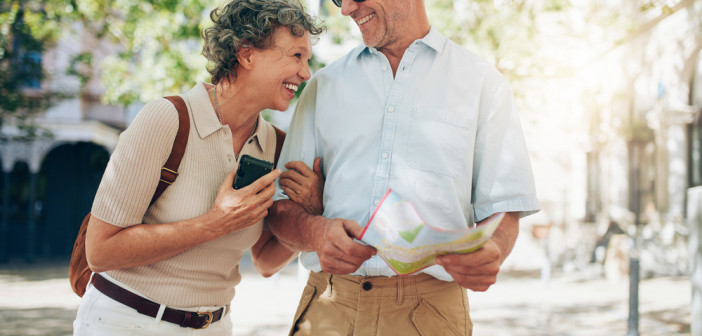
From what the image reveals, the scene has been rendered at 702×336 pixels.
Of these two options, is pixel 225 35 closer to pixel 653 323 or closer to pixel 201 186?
pixel 201 186

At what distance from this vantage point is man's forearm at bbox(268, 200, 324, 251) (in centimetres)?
204

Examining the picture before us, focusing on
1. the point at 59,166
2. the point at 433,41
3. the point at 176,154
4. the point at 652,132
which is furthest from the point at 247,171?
the point at 59,166

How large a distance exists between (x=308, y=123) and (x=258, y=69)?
293mm

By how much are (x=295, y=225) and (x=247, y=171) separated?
0.87 feet

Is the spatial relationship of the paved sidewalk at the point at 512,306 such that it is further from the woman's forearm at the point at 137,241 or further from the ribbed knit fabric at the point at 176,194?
the woman's forearm at the point at 137,241

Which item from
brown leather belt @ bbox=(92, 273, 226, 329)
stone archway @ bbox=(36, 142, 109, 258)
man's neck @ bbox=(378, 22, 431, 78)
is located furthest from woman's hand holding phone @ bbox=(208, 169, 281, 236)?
stone archway @ bbox=(36, 142, 109, 258)

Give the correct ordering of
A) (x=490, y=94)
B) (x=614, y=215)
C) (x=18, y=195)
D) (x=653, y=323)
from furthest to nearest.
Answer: (x=18, y=195), (x=614, y=215), (x=653, y=323), (x=490, y=94)

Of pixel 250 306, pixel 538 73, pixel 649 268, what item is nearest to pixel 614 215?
pixel 649 268

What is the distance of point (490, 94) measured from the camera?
2174 millimetres

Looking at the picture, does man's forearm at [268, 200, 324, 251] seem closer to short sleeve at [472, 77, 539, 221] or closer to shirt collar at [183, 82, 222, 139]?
shirt collar at [183, 82, 222, 139]

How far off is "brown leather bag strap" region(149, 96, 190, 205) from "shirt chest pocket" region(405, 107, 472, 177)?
2.62 feet

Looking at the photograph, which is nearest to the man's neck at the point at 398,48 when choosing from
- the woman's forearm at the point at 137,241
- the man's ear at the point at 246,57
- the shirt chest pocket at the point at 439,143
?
the shirt chest pocket at the point at 439,143

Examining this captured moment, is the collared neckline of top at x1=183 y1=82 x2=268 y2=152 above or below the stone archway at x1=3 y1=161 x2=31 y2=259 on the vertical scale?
above

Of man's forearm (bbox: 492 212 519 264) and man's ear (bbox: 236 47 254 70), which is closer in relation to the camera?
man's forearm (bbox: 492 212 519 264)
